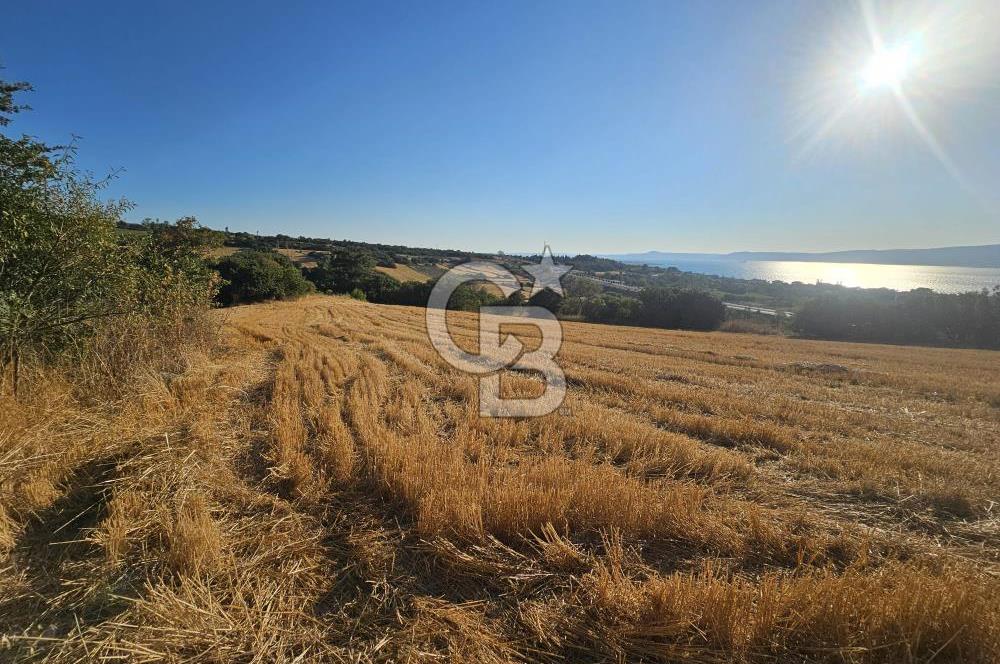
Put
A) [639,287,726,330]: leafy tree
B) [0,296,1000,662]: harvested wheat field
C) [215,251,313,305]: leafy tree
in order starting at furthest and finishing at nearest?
[639,287,726,330]: leafy tree, [215,251,313,305]: leafy tree, [0,296,1000,662]: harvested wheat field

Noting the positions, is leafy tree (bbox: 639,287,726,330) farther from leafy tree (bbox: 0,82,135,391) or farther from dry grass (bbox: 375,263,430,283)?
leafy tree (bbox: 0,82,135,391)

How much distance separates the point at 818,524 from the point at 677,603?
7.82 ft

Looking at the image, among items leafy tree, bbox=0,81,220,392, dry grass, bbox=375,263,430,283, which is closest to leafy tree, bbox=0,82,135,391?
leafy tree, bbox=0,81,220,392

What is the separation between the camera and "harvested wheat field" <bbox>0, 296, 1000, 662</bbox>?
207cm

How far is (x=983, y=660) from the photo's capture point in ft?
6.33

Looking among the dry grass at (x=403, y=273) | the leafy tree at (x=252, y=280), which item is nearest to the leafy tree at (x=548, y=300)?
the dry grass at (x=403, y=273)

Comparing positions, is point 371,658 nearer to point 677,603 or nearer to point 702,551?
point 677,603

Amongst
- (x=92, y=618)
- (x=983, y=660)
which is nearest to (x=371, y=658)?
(x=92, y=618)

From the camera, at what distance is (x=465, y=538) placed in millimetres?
2912

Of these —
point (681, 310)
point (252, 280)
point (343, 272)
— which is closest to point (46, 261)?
point (252, 280)

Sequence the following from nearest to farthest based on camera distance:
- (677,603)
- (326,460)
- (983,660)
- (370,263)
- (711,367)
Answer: (983,660)
(677,603)
(326,460)
(711,367)
(370,263)

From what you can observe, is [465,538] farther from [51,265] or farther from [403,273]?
[403,273]

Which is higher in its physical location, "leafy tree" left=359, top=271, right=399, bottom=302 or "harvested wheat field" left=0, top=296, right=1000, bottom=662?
"leafy tree" left=359, top=271, right=399, bottom=302
